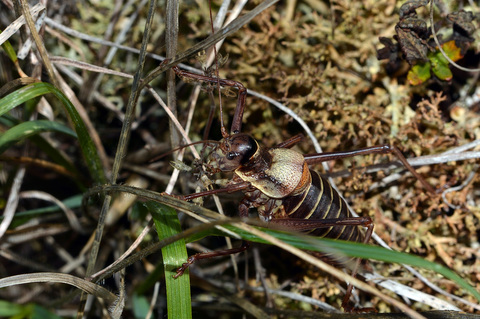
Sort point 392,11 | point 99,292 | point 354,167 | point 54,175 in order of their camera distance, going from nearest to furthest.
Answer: point 99,292
point 354,167
point 392,11
point 54,175

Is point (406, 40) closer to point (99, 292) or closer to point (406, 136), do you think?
point (406, 136)

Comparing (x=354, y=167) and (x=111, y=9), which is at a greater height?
(x=111, y=9)

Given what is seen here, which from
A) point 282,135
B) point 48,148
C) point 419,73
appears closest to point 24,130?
point 48,148

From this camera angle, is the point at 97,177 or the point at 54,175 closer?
the point at 97,177

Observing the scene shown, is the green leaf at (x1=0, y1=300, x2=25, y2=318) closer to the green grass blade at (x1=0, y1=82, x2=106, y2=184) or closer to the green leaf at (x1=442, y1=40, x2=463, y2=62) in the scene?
the green grass blade at (x1=0, y1=82, x2=106, y2=184)

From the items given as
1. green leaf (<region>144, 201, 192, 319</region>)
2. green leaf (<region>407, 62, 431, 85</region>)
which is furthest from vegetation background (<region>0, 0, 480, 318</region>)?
green leaf (<region>144, 201, 192, 319</region>)

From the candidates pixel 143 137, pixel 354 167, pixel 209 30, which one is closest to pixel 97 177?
pixel 143 137

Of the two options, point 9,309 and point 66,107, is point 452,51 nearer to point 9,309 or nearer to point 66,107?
point 66,107

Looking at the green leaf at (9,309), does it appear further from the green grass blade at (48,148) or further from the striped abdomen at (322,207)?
the striped abdomen at (322,207)
